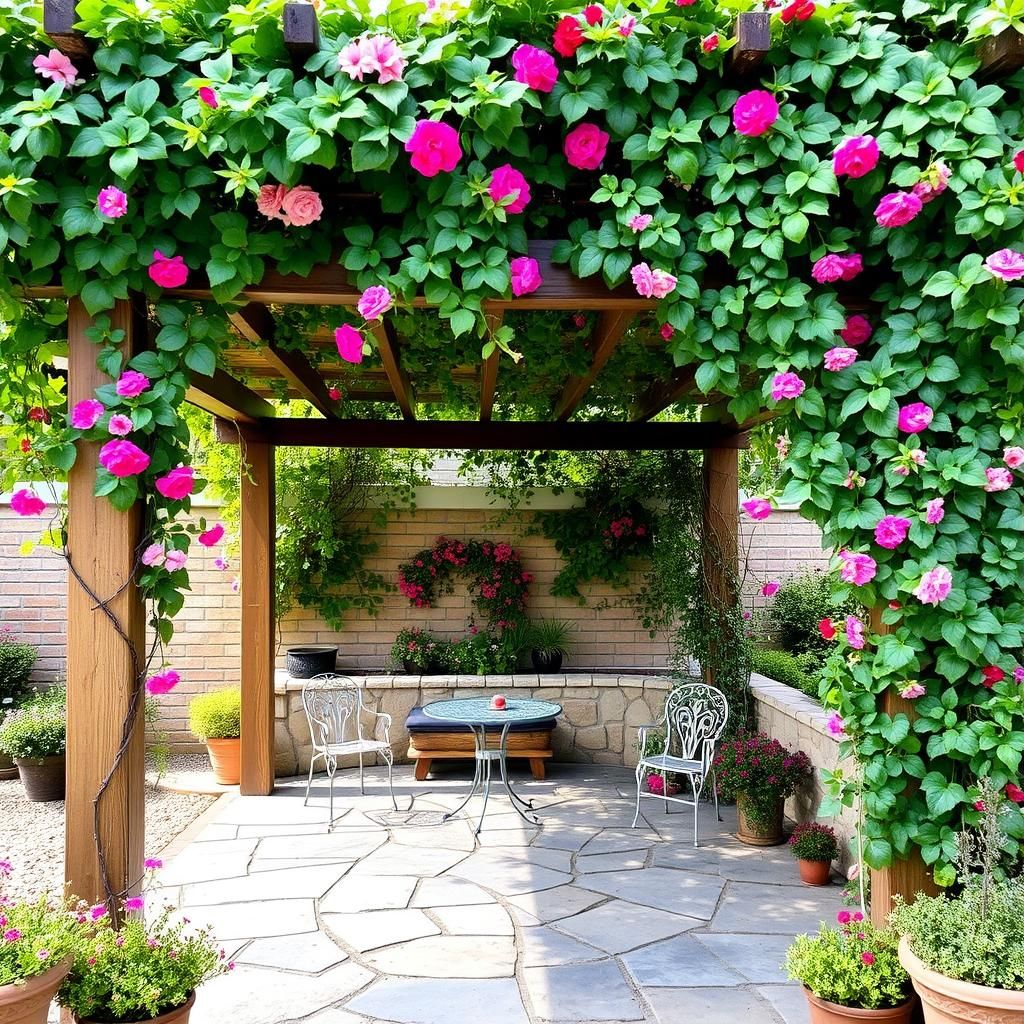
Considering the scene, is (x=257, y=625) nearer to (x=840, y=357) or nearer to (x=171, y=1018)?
(x=171, y=1018)

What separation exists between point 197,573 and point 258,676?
4.90 ft

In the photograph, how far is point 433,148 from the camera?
88.9 inches

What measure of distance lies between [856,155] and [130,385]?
2.02 meters

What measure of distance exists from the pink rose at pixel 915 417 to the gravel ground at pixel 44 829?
13.6 feet

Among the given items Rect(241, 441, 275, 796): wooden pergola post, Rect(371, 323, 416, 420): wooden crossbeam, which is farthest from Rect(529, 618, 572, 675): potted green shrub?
Rect(371, 323, 416, 420): wooden crossbeam

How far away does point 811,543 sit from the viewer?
23.7 ft

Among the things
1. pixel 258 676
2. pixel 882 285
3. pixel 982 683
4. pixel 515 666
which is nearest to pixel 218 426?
pixel 258 676

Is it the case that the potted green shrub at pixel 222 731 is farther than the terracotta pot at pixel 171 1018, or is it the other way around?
the potted green shrub at pixel 222 731

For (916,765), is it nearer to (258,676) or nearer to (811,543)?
(258,676)

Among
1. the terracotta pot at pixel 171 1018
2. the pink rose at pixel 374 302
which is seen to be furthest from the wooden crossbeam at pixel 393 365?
the terracotta pot at pixel 171 1018

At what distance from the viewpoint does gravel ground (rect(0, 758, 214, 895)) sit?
436 cm

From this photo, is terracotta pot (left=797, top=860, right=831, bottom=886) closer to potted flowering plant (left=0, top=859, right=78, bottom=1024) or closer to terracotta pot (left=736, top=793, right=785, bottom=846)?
terracotta pot (left=736, top=793, right=785, bottom=846)

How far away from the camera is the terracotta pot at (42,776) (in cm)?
553

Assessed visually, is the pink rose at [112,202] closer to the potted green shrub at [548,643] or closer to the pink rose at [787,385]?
the pink rose at [787,385]
